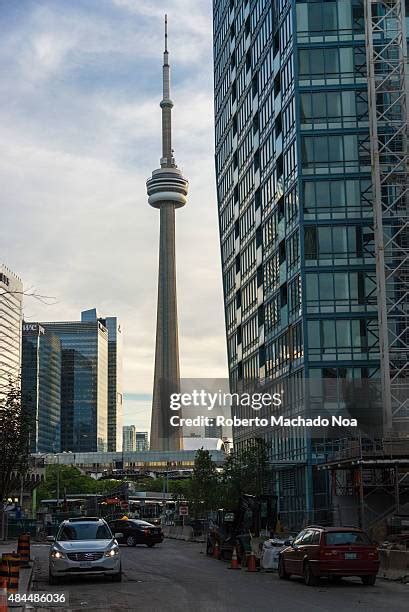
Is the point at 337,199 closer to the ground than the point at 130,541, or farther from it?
farther from it

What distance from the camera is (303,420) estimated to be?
6322cm

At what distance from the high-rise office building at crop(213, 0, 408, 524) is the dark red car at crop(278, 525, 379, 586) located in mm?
34951

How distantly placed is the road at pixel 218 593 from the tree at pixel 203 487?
42181 mm

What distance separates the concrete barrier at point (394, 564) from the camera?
27.2 metres

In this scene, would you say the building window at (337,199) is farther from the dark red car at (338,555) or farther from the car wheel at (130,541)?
the dark red car at (338,555)

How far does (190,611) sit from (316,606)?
8.73 ft

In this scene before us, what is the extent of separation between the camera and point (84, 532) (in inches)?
1070

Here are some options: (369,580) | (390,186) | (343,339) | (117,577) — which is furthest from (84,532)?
(390,186)

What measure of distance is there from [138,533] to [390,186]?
27.7 meters

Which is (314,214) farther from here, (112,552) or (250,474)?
(112,552)

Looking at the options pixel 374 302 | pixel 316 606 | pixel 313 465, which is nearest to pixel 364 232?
pixel 374 302

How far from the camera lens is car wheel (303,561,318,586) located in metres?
25.1

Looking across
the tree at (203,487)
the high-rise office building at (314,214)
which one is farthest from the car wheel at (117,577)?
the tree at (203,487)

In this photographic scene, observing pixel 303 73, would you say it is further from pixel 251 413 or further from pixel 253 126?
pixel 251 413
